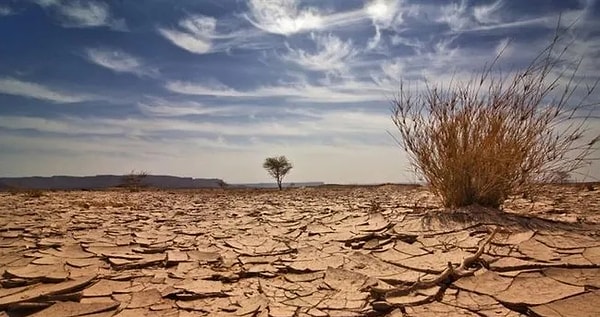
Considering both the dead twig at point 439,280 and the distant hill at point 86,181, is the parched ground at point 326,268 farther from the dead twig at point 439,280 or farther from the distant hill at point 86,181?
the distant hill at point 86,181

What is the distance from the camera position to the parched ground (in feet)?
7.08

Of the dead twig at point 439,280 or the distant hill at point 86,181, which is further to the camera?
the distant hill at point 86,181

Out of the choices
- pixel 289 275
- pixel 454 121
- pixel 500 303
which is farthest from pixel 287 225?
pixel 500 303

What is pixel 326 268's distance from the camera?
113 inches

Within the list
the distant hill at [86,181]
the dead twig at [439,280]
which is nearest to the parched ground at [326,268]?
the dead twig at [439,280]

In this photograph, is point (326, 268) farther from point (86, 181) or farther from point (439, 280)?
point (86, 181)

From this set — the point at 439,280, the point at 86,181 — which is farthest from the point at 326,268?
the point at 86,181

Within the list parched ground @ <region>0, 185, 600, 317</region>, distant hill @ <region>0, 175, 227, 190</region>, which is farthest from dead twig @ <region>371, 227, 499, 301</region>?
distant hill @ <region>0, 175, 227, 190</region>

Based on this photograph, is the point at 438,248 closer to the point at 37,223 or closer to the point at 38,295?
the point at 38,295

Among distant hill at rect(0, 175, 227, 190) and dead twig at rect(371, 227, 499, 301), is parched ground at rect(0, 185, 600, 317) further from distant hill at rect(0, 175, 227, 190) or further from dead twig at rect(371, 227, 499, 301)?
distant hill at rect(0, 175, 227, 190)

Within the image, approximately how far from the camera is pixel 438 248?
9.80 ft

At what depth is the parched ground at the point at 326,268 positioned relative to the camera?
2158 millimetres

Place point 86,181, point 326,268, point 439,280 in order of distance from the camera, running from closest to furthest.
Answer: point 439,280, point 326,268, point 86,181

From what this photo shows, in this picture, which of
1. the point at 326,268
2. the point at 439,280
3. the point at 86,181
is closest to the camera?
the point at 439,280
